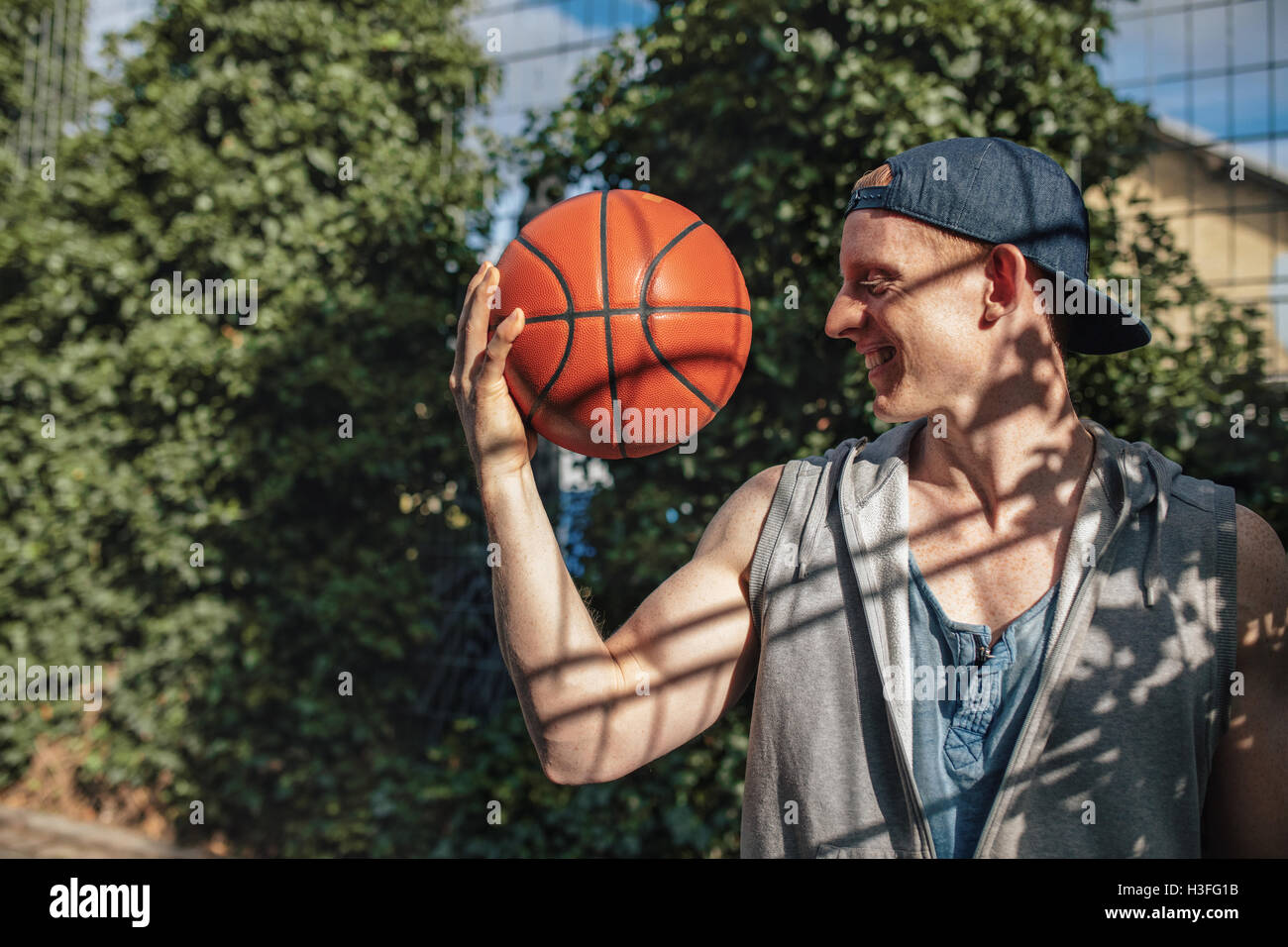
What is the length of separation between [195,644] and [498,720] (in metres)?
1.88

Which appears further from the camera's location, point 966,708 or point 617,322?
point 617,322

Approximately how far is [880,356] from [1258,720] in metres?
0.90

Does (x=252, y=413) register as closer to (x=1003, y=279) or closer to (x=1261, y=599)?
(x=1003, y=279)

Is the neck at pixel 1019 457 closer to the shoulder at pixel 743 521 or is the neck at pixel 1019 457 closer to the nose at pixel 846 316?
the nose at pixel 846 316

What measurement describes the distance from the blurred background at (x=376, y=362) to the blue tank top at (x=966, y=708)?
6.25ft

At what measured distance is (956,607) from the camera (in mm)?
1688

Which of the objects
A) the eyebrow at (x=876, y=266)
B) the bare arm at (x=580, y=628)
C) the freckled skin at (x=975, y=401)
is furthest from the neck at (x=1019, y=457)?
the bare arm at (x=580, y=628)

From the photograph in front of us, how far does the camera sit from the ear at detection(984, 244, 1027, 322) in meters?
1.67

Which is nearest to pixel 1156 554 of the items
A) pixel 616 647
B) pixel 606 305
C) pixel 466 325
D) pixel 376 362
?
pixel 616 647

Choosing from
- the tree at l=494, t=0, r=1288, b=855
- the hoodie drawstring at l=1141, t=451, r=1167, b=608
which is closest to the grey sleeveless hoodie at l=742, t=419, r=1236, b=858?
the hoodie drawstring at l=1141, t=451, r=1167, b=608

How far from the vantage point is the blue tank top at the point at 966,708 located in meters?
1.56

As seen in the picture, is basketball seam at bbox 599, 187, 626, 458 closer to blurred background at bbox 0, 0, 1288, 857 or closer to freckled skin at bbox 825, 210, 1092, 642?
freckled skin at bbox 825, 210, 1092, 642
